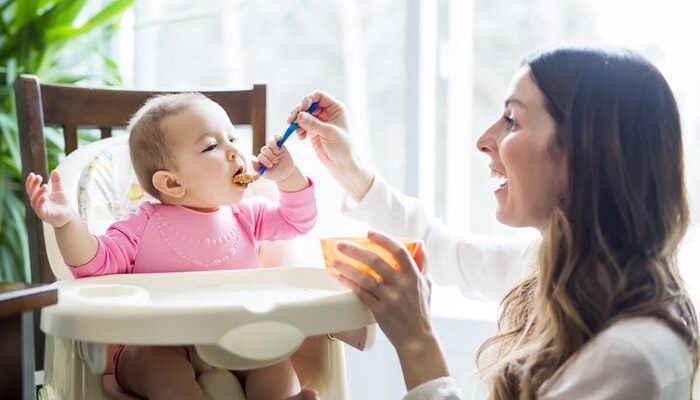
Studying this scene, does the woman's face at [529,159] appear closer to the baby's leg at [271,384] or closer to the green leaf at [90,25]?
the baby's leg at [271,384]

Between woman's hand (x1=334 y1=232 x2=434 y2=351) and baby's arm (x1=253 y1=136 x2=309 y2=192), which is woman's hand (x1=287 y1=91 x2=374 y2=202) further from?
woman's hand (x1=334 y1=232 x2=434 y2=351)

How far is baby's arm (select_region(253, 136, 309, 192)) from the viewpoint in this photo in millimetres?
1311

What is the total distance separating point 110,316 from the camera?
3.03 feet

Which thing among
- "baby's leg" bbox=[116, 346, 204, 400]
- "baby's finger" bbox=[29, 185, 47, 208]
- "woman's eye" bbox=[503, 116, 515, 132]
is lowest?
"baby's leg" bbox=[116, 346, 204, 400]

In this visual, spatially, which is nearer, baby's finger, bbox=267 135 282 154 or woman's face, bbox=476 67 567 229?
woman's face, bbox=476 67 567 229

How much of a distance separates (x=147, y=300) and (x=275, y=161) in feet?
1.08

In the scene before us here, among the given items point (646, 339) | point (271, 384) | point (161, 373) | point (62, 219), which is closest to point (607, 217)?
point (646, 339)

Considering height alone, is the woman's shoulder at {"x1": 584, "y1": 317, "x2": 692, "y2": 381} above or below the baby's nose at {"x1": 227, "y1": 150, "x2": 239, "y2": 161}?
below

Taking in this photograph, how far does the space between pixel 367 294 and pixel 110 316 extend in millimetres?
285

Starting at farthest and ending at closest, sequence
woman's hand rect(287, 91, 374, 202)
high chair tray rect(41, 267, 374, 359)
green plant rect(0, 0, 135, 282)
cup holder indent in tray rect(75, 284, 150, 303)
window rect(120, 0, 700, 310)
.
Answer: green plant rect(0, 0, 135, 282), window rect(120, 0, 700, 310), woman's hand rect(287, 91, 374, 202), cup holder indent in tray rect(75, 284, 150, 303), high chair tray rect(41, 267, 374, 359)

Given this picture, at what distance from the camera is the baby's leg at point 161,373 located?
1067 millimetres

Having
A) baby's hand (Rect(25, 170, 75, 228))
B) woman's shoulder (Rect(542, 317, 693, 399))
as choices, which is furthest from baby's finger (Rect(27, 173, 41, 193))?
woman's shoulder (Rect(542, 317, 693, 399))

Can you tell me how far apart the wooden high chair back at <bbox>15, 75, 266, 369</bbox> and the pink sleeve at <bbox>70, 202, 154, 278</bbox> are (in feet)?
0.40

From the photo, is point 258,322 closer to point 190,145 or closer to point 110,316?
point 110,316
